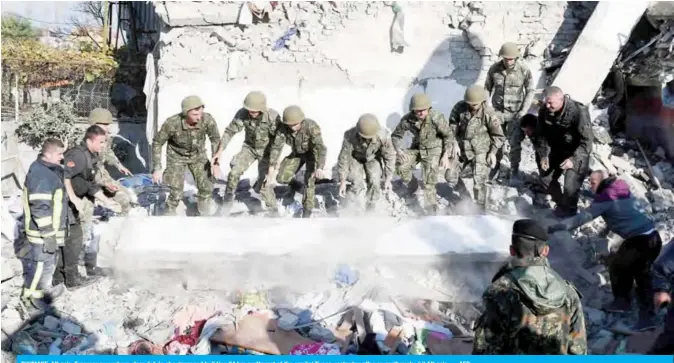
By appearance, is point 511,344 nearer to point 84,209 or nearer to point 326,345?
point 326,345

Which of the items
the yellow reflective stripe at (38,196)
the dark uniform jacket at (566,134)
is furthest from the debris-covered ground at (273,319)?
the yellow reflective stripe at (38,196)

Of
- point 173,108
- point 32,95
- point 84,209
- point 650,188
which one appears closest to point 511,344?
point 84,209

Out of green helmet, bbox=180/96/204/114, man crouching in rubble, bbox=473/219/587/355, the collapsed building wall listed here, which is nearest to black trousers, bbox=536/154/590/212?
the collapsed building wall

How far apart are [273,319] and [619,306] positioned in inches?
106

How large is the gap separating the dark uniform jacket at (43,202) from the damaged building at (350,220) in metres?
0.60

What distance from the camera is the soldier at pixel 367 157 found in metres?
6.11

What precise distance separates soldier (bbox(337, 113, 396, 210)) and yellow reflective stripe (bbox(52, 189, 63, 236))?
2527mm

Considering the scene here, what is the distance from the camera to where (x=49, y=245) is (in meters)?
4.98

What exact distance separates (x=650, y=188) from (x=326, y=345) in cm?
526

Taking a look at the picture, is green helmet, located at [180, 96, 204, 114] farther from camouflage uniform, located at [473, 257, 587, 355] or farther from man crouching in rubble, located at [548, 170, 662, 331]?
camouflage uniform, located at [473, 257, 587, 355]

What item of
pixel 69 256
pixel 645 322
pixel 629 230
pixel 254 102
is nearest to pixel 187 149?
pixel 254 102

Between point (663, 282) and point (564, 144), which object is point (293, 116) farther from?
point (663, 282)

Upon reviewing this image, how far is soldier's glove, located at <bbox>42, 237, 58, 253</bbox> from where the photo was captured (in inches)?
195

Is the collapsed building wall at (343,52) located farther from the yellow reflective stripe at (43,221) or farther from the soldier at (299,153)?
the yellow reflective stripe at (43,221)
